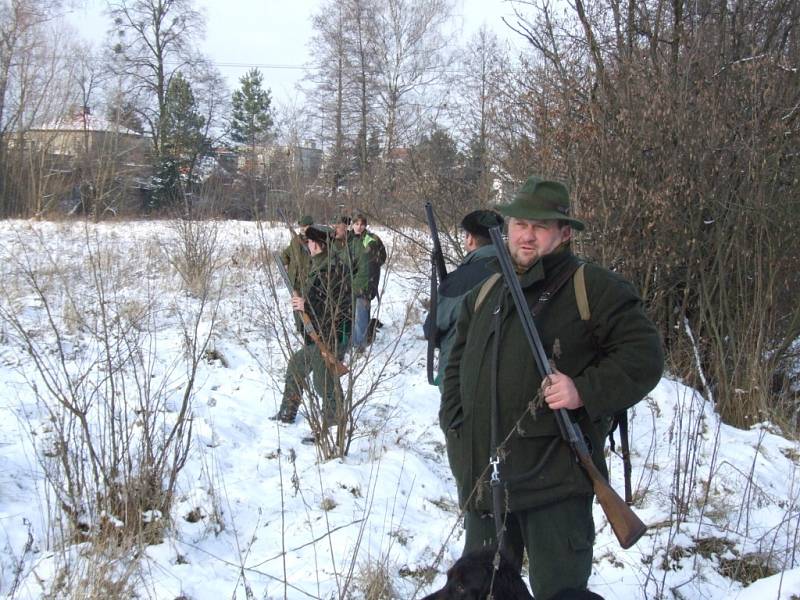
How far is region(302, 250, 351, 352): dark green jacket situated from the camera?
15.6 ft

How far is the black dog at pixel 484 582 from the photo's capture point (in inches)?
73.4

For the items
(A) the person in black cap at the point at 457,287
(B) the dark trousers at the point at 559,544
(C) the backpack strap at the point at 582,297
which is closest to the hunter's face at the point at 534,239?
(C) the backpack strap at the point at 582,297

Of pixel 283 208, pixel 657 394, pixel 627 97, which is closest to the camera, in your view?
pixel 283 208

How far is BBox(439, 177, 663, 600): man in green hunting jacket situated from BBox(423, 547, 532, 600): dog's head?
152 mm

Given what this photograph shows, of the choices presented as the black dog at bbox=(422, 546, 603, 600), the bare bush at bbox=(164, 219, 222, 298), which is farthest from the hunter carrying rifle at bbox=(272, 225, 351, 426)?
the bare bush at bbox=(164, 219, 222, 298)

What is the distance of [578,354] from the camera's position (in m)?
2.04

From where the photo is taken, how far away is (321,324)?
498 cm

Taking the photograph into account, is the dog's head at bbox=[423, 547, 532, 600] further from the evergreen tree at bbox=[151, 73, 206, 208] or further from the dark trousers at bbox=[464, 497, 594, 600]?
the evergreen tree at bbox=[151, 73, 206, 208]

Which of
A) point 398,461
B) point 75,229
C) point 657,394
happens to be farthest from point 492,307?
point 75,229

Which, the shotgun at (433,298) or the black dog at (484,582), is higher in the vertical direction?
the shotgun at (433,298)

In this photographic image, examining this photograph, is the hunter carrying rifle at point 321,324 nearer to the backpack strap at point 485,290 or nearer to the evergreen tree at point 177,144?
the backpack strap at point 485,290

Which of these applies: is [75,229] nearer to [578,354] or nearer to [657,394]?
[657,394]

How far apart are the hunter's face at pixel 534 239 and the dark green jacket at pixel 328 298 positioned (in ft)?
8.27

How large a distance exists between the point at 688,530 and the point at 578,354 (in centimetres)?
209
